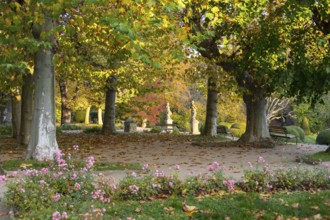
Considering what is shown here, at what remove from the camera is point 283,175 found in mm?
7809

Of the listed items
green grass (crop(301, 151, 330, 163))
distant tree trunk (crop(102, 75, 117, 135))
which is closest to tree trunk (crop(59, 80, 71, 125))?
distant tree trunk (crop(102, 75, 117, 135))

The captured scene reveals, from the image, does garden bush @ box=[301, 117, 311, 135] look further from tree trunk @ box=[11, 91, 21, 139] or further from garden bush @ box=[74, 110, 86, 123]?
tree trunk @ box=[11, 91, 21, 139]

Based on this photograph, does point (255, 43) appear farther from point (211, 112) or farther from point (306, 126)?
point (306, 126)

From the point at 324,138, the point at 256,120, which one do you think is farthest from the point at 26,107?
the point at 324,138

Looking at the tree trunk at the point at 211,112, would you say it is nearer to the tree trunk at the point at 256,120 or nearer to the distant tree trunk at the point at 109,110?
the tree trunk at the point at 256,120

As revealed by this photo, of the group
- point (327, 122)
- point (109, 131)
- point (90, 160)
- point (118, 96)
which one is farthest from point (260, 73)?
point (327, 122)

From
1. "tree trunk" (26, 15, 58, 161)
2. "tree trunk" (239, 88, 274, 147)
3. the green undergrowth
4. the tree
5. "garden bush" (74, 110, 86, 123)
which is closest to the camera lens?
"tree trunk" (26, 15, 58, 161)

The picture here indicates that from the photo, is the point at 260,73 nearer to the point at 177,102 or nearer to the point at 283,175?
the point at 283,175

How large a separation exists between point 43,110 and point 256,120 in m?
10.2

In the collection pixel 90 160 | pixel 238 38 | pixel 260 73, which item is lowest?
pixel 90 160

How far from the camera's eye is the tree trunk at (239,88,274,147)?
Answer: 736 inches

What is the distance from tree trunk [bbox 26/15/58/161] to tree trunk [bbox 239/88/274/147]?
9.52 metres

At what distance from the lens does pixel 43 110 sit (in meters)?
11.6

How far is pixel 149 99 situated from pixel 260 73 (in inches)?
845
